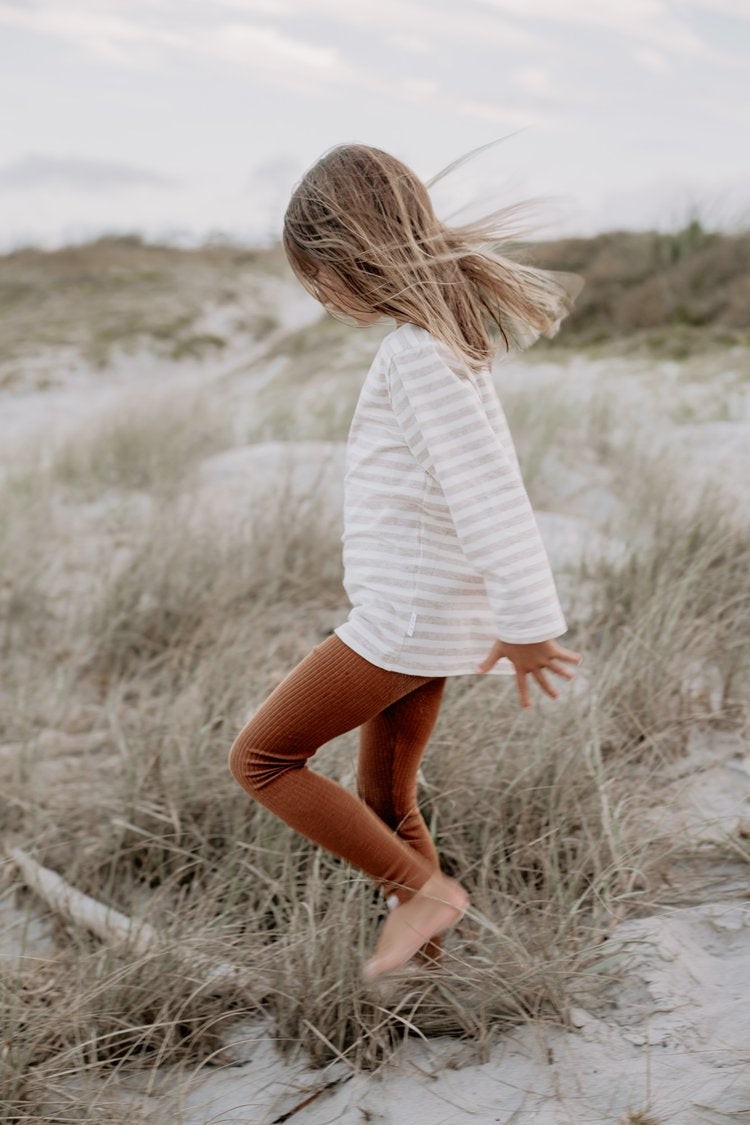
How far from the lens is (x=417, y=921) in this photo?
6.18 feet

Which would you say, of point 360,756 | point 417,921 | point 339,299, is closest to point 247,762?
point 360,756

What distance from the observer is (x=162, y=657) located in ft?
11.2

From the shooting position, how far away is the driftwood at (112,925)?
1.94 m

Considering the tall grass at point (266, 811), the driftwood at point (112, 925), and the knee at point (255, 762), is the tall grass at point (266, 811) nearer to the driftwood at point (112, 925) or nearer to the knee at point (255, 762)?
the driftwood at point (112, 925)

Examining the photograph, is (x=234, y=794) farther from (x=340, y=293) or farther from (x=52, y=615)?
(x=52, y=615)

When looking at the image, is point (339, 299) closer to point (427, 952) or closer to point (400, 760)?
point (400, 760)

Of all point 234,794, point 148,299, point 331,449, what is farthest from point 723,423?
point 148,299

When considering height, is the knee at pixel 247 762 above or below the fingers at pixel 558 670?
below

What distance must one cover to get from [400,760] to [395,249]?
932 millimetres

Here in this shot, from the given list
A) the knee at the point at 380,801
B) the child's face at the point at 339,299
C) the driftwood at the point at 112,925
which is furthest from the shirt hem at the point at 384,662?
the driftwood at the point at 112,925

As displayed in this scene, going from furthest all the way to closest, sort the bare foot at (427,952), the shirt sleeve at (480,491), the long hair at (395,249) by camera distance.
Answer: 1. the bare foot at (427,952)
2. the long hair at (395,249)
3. the shirt sleeve at (480,491)

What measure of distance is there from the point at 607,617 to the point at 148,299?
15114 mm

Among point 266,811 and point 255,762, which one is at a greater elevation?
point 255,762

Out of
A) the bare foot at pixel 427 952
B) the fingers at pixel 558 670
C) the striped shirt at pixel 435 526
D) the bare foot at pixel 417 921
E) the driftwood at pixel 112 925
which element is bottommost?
the driftwood at pixel 112 925
